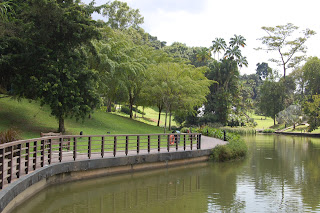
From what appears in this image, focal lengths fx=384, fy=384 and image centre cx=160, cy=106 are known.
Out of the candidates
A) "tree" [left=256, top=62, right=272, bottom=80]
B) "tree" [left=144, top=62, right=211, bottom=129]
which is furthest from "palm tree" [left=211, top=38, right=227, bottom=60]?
"tree" [left=256, top=62, right=272, bottom=80]

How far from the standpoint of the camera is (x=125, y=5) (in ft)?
259

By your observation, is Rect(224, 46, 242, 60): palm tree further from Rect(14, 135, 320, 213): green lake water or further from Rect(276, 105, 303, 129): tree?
Rect(14, 135, 320, 213): green lake water

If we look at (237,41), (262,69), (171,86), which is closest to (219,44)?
(237,41)

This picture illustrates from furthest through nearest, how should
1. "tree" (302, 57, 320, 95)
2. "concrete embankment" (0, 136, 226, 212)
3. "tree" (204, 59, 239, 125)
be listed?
"tree" (302, 57, 320, 95) → "tree" (204, 59, 239, 125) → "concrete embankment" (0, 136, 226, 212)

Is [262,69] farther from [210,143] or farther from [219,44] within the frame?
[210,143]

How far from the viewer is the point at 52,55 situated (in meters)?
25.7

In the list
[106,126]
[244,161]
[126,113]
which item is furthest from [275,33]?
[244,161]

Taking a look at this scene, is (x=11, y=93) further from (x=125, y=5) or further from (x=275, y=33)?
(x=275, y=33)

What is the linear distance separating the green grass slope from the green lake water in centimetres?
1084

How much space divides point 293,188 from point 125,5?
68.7 meters

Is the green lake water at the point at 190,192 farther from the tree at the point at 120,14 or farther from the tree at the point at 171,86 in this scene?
the tree at the point at 120,14

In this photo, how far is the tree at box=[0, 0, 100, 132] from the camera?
2444cm

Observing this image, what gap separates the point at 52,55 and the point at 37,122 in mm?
6816

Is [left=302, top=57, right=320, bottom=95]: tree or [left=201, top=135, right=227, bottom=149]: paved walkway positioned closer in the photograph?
[left=201, top=135, right=227, bottom=149]: paved walkway
